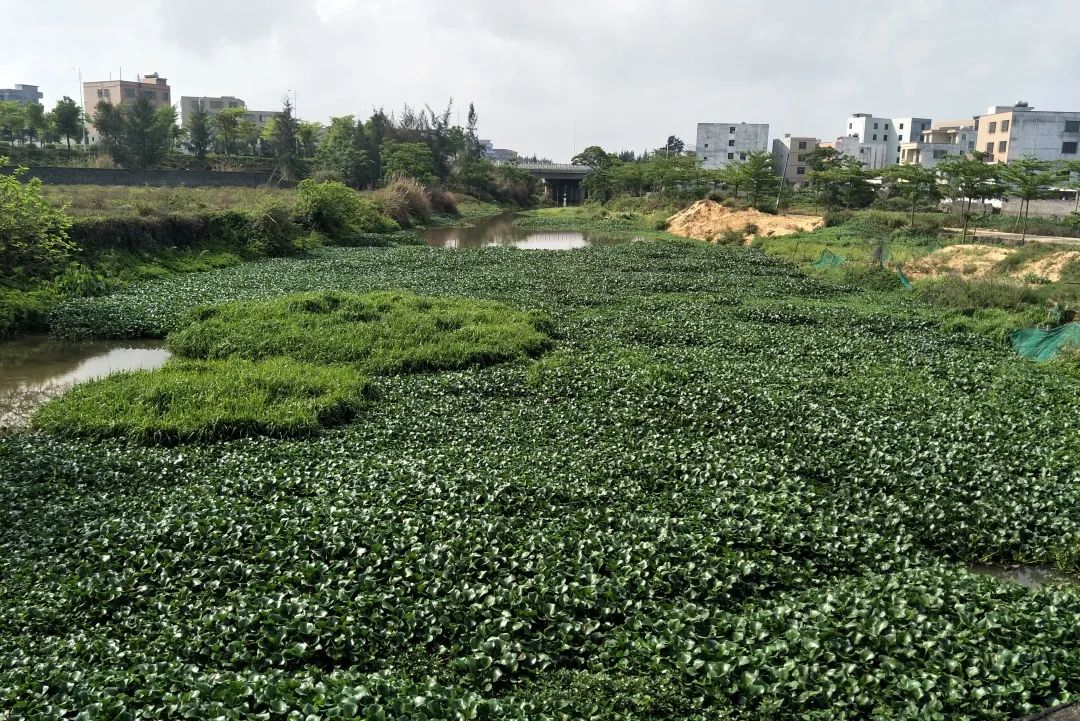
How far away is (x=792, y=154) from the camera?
4163 inches

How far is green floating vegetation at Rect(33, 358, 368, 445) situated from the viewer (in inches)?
523

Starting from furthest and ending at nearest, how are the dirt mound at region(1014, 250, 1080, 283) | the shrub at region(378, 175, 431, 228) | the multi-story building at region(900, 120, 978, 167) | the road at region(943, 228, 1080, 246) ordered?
the multi-story building at region(900, 120, 978, 167) < the shrub at region(378, 175, 431, 228) < the road at region(943, 228, 1080, 246) < the dirt mound at region(1014, 250, 1080, 283)

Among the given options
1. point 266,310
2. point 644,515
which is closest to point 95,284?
point 266,310

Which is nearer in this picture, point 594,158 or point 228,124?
point 228,124

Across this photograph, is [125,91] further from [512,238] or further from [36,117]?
[512,238]

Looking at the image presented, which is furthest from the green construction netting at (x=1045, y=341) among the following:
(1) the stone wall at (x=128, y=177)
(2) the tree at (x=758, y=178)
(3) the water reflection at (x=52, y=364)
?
(1) the stone wall at (x=128, y=177)

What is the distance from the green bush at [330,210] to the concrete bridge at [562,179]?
60486 millimetres

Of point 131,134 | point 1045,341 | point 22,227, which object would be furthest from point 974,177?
point 131,134

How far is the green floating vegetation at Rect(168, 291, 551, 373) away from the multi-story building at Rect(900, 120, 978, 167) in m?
79.6

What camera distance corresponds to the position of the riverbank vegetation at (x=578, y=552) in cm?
672

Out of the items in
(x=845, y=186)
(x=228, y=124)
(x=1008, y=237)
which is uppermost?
(x=228, y=124)

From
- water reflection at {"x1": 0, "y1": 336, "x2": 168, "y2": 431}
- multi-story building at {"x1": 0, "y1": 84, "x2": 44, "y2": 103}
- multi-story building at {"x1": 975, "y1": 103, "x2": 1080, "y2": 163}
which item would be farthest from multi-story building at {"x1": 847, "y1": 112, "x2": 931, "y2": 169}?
multi-story building at {"x1": 0, "y1": 84, "x2": 44, "y2": 103}

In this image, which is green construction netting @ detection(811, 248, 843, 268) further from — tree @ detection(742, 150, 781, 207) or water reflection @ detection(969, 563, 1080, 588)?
tree @ detection(742, 150, 781, 207)

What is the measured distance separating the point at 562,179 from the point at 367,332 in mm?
92883
